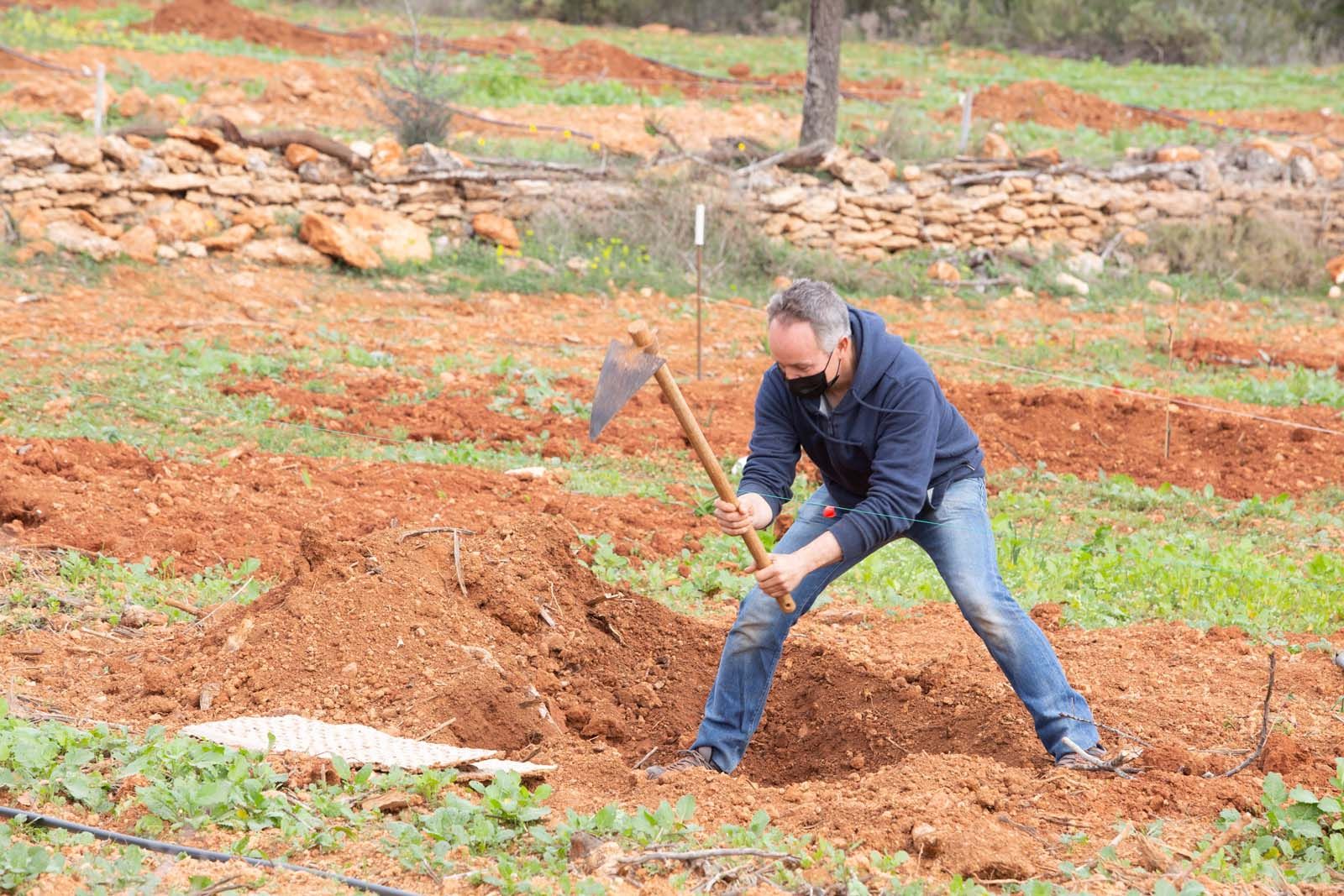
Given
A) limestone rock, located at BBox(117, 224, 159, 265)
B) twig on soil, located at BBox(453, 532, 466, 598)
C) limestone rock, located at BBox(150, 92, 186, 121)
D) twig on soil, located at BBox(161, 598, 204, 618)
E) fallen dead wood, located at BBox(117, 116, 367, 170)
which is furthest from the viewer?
limestone rock, located at BBox(150, 92, 186, 121)

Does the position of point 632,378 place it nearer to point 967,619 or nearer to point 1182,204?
point 967,619

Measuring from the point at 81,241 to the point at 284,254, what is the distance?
178 centimetres

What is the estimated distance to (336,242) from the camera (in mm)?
12438

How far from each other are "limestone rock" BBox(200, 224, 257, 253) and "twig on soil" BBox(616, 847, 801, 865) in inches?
409

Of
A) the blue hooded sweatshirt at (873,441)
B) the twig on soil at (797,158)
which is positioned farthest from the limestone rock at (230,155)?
the blue hooded sweatshirt at (873,441)

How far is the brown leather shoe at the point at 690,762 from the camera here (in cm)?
405

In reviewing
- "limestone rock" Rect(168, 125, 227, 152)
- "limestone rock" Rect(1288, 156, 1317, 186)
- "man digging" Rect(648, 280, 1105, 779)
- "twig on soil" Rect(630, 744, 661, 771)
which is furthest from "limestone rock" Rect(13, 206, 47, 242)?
"limestone rock" Rect(1288, 156, 1317, 186)

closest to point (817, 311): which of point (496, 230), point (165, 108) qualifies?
point (496, 230)

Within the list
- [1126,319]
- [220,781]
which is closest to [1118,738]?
[220,781]

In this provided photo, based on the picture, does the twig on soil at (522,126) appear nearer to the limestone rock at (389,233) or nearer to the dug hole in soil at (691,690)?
the limestone rock at (389,233)

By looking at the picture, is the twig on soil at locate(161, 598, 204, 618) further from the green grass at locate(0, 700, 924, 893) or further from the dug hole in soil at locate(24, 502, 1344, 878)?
the green grass at locate(0, 700, 924, 893)

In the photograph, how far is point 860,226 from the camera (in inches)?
573

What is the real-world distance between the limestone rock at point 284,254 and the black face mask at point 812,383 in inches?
373

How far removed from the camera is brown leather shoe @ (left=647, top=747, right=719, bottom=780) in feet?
13.3
